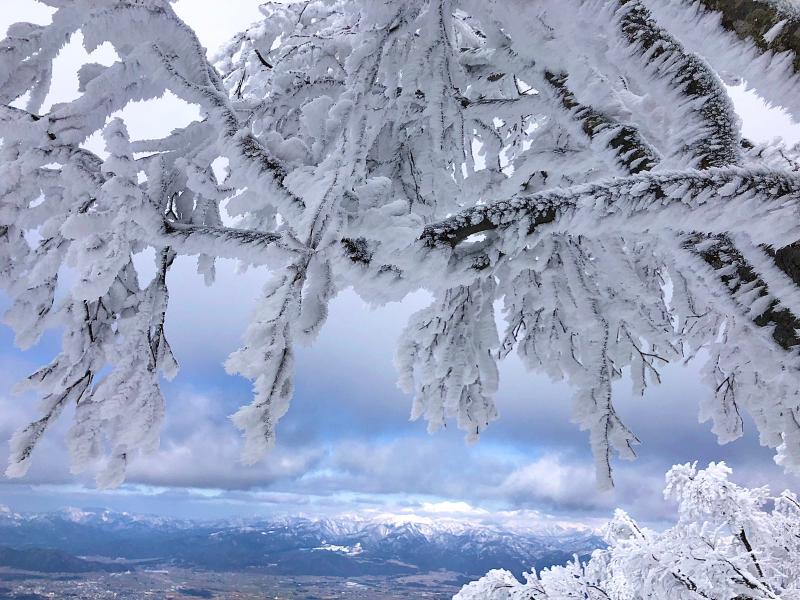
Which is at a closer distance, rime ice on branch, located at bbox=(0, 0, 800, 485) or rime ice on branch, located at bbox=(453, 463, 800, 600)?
rime ice on branch, located at bbox=(0, 0, 800, 485)

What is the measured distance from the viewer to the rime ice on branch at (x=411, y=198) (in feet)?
3.55

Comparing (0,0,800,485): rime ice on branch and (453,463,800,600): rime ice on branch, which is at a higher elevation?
(0,0,800,485): rime ice on branch

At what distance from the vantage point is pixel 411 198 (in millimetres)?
2814

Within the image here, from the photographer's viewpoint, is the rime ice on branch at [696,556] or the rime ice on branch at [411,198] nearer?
the rime ice on branch at [411,198]

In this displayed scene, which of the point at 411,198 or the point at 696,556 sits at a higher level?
the point at 411,198

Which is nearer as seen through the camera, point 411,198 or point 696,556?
point 411,198

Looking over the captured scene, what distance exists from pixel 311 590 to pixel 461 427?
688 ft

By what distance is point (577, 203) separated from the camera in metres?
1.29

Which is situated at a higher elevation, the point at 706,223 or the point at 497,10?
the point at 497,10

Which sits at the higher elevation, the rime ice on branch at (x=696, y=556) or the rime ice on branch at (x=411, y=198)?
the rime ice on branch at (x=411, y=198)

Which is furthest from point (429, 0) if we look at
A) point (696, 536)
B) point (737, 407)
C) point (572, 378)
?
point (696, 536)

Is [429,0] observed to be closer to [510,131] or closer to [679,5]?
[679,5]

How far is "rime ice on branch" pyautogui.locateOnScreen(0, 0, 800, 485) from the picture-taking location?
108 centimetres

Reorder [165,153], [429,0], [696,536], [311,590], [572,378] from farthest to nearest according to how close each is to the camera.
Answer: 1. [311,590]
2. [696,536]
3. [572,378]
4. [429,0]
5. [165,153]
